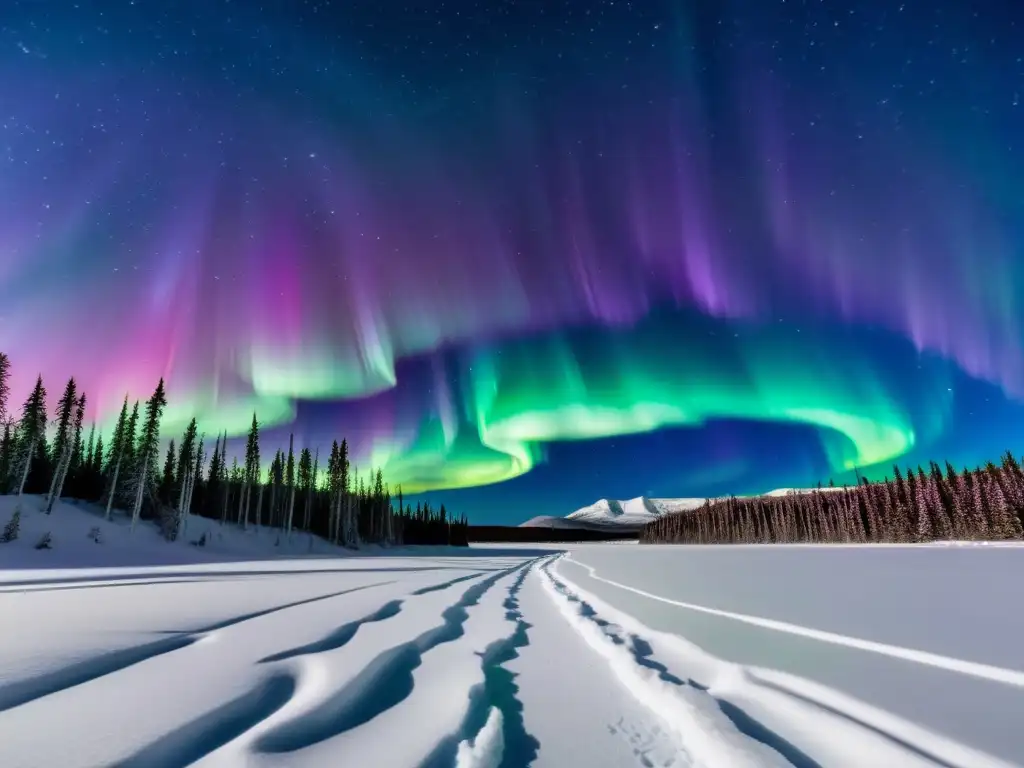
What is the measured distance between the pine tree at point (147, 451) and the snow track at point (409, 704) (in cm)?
4952

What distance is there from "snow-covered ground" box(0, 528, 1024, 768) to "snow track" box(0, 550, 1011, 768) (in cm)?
1

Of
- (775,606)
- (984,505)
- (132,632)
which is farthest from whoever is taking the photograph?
(984,505)

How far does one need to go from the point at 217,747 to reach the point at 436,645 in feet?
9.17

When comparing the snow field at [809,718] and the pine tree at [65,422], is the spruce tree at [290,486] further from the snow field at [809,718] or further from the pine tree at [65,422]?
the snow field at [809,718]

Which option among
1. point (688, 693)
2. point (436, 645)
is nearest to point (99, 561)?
point (436, 645)

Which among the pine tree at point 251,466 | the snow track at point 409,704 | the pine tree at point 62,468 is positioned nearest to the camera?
the snow track at point 409,704

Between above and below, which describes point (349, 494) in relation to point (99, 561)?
above

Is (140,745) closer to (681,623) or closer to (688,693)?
(688,693)

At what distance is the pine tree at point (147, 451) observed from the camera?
45.3 meters

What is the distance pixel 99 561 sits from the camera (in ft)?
106

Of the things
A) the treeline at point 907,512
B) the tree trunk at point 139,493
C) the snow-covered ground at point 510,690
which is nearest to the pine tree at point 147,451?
the tree trunk at point 139,493

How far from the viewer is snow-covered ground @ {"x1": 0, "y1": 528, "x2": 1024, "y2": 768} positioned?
6.96 ft

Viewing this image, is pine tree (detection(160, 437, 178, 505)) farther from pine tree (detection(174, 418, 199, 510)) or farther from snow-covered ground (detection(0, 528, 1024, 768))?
snow-covered ground (detection(0, 528, 1024, 768))

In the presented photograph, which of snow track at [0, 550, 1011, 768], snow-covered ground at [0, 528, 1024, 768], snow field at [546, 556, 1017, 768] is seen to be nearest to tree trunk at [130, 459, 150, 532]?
snow-covered ground at [0, 528, 1024, 768]
